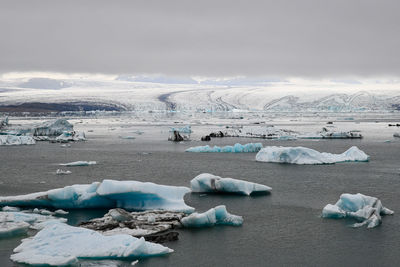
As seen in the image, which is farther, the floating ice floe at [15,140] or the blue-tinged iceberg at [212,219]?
the floating ice floe at [15,140]

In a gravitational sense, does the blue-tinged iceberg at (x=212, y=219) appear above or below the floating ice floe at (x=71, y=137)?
above

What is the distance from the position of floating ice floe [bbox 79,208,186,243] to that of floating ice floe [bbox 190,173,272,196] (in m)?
2.83

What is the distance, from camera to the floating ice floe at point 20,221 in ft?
29.5

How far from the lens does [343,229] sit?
9.66 metres

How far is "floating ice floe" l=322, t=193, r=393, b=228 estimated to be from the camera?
10312mm

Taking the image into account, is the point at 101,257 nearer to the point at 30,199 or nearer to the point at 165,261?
the point at 165,261

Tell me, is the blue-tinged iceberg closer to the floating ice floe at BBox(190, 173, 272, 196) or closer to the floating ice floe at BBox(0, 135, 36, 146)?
the floating ice floe at BBox(190, 173, 272, 196)

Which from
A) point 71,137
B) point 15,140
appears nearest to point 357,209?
point 15,140

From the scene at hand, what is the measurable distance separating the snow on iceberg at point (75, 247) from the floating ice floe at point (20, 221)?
87 cm

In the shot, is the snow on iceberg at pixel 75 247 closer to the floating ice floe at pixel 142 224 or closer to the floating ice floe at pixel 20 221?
the floating ice floe at pixel 142 224

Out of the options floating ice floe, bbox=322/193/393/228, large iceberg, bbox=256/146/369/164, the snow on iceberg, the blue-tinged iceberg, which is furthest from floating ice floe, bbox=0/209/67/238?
large iceberg, bbox=256/146/369/164

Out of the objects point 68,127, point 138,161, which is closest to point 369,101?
point 68,127

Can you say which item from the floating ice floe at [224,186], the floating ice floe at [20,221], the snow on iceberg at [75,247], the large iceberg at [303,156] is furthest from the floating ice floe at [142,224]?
the large iceberg at [303,156]

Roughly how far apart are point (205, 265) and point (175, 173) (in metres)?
9.27
